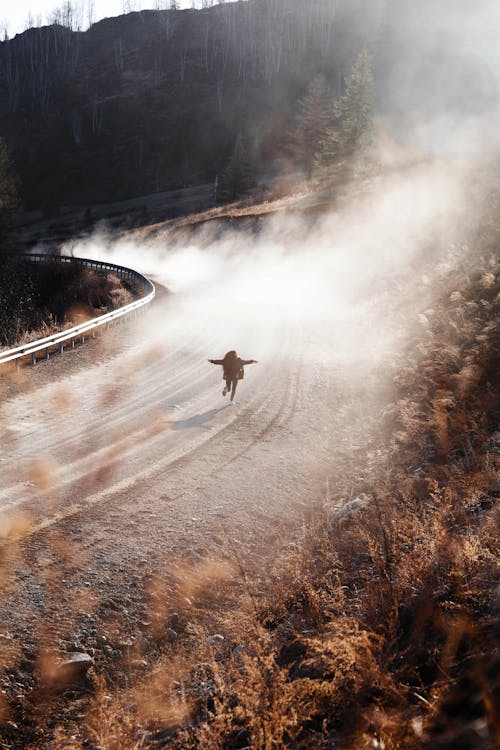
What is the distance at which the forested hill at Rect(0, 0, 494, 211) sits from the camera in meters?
95.2

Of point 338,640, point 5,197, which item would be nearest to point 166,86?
point 5,197

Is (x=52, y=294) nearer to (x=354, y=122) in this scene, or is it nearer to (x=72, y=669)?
(x=72, y=669)

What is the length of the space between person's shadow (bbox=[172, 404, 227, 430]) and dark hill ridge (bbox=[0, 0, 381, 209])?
272 feet

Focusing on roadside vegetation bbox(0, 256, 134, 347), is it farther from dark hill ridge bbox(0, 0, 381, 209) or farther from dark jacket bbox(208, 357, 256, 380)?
dark hill ridge bbox(0, 0, 381, 209)

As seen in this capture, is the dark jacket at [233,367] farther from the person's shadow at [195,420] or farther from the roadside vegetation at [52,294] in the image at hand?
the roadside vegetation at [52,294]

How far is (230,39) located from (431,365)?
455 feet

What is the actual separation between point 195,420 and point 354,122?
1802 inches

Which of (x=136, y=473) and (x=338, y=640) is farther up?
(x=338, y=640)

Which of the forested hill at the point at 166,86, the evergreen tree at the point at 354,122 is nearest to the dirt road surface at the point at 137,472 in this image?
the evergreen tree at the point at 354,122

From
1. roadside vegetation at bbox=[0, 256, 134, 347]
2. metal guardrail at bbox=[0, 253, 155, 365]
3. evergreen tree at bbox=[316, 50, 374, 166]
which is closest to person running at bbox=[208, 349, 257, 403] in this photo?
metal guardrail at bbox=[0, 253, 155, 365]

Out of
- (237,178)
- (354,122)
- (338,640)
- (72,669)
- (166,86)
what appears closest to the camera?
(338,640)

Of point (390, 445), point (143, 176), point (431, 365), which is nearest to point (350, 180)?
point (431, 365)

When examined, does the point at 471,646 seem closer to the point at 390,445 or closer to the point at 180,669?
→ the point at 180,669

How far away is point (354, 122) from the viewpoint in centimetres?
4772
